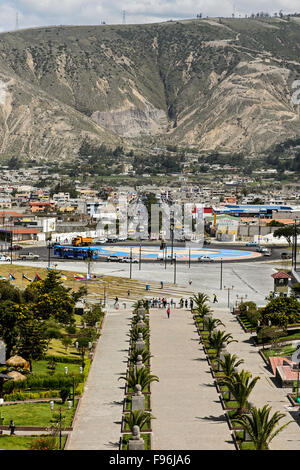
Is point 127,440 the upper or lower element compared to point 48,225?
lower

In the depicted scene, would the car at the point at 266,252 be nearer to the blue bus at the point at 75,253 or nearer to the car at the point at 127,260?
the car at the point at 127,260

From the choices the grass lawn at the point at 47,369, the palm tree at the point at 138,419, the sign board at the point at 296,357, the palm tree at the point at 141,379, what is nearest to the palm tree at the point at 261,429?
the palm tree at the point at 138,419

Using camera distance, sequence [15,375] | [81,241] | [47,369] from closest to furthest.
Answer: [15,375], [47,369], [81,241]

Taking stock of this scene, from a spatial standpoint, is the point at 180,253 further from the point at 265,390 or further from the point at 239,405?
the point at 239,405

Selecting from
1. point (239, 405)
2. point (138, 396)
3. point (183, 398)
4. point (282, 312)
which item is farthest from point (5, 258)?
point (239, 405)

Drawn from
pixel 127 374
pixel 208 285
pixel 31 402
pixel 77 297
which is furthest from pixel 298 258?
pixel 31 402

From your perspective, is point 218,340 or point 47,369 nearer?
point 47,369
